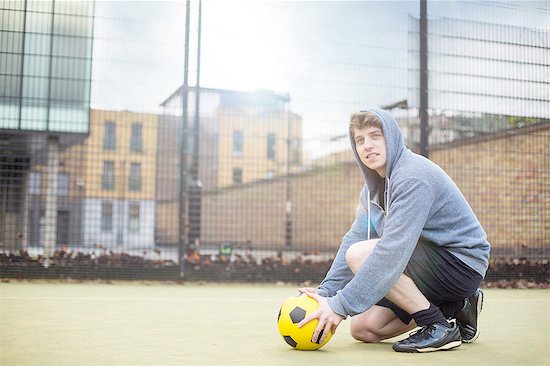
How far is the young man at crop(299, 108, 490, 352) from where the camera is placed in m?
2.73

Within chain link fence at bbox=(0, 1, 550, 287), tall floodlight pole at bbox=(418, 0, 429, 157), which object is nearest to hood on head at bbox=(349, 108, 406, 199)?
chain link fence at bbox=(0, 1, 550, 287)

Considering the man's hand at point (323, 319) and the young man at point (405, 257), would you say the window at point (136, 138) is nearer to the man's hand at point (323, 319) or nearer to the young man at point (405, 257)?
the young man at point (405, 257)

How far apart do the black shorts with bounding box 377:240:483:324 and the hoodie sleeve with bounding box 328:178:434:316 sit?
0.24 meters

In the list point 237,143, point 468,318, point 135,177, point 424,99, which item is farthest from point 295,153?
point 468,318

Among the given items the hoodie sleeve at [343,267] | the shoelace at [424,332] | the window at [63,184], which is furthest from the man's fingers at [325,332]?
the window at [63,184]

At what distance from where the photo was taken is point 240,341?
10.3 ft

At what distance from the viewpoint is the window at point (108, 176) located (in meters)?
8.50

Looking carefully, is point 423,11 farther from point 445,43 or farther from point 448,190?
point 448,190

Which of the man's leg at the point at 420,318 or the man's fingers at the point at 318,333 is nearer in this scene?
the man's fingers at the point at 318,333

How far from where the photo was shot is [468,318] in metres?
3.16

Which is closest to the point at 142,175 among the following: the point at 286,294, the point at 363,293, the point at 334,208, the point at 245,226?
the point at 245,226

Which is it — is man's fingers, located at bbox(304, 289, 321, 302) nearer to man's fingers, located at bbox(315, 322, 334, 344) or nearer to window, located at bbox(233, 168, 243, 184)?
man's fingers, located at bbox(315, 322, 334, 344)

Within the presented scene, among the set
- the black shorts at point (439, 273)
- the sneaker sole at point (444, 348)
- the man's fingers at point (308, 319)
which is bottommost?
the sneaker sole at point (444, 348)

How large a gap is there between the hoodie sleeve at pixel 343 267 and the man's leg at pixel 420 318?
0.72 feet
